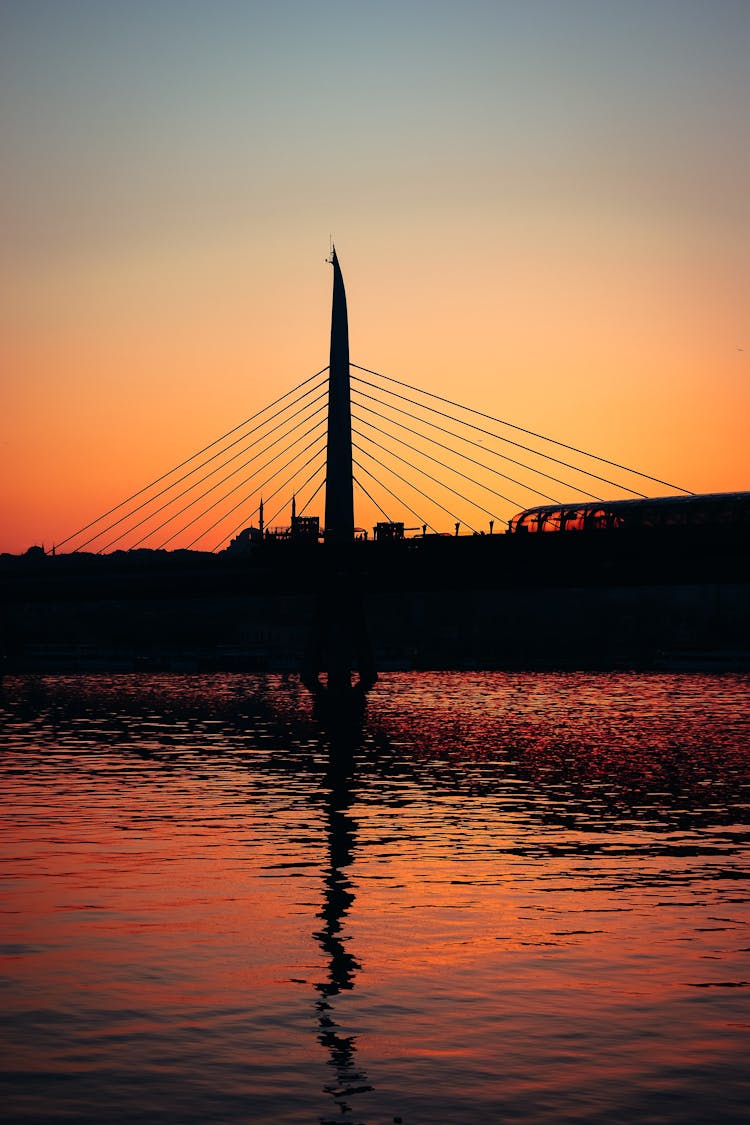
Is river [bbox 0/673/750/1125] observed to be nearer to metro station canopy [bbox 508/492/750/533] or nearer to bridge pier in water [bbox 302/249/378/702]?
metro station canopy [bbox 508/492/750/533]

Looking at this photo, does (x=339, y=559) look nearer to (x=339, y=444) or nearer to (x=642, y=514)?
(x=339, y=444)

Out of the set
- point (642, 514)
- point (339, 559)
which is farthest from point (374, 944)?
point (339, 559)

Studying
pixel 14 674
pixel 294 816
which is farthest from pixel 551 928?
pixel 14 674

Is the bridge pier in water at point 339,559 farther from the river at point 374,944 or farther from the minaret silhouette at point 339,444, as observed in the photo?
the river at point 374,944

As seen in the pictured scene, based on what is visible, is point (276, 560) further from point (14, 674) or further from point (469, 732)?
point (14, 674)

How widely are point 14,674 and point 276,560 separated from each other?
173 feet

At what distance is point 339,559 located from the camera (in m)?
101

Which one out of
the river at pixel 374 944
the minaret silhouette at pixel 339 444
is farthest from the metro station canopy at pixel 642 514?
the river at pixel 374 944

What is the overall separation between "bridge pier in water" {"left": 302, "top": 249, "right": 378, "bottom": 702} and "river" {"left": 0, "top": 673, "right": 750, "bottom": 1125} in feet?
155

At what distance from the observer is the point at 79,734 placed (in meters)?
70.8

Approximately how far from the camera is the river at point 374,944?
15000mm

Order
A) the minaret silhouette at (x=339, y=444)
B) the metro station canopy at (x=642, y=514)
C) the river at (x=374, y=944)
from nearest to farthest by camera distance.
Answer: the river at (x=374, y=944), the metro station canopy at (x=642, y=514), the minaret silhouette at (x=339, y=444)

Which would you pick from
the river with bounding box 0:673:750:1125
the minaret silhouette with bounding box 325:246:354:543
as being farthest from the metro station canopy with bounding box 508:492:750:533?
the river with bounding box 0:673:750:1125

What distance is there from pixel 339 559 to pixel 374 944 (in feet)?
260
